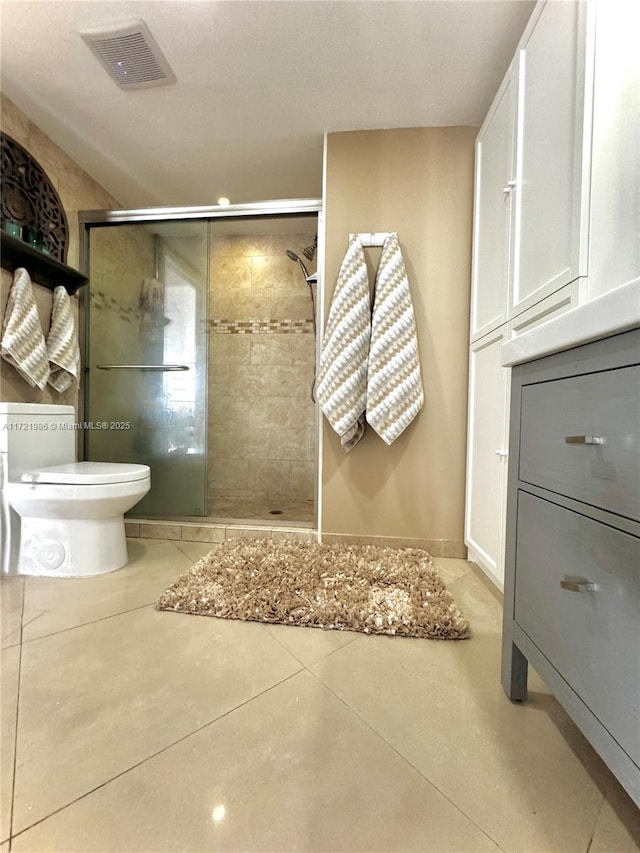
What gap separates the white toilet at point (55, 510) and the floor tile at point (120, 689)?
0.43 metres

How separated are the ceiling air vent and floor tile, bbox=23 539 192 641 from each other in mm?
1978

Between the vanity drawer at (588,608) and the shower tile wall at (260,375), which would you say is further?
the shower tile wall at (260,375)

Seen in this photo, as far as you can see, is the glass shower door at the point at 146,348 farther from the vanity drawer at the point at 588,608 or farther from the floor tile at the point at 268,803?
the vanity drawer at the point at 588,608

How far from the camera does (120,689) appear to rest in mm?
846

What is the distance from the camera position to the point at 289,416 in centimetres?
278

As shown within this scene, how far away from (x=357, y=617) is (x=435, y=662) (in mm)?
246

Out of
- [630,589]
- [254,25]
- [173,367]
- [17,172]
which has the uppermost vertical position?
[254,25]

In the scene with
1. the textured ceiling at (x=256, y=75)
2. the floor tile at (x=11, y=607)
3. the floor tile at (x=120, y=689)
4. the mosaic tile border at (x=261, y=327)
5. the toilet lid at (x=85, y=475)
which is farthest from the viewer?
the mosaic tile border at (x=261, y=327)

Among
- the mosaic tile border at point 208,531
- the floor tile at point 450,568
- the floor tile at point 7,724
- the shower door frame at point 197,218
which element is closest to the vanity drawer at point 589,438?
the floor tile at point 450,568

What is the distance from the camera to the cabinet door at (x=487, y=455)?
131 cm

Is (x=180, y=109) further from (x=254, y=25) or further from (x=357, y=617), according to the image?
(x=357, y=617)

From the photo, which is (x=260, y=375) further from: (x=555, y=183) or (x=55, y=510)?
(x=555, y=183)

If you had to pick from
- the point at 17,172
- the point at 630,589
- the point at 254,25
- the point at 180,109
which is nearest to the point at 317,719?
the point at 630,589

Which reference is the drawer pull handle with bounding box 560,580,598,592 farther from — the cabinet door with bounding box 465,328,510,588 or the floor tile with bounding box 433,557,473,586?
the floor tile with bounding box 433,557,473,586
